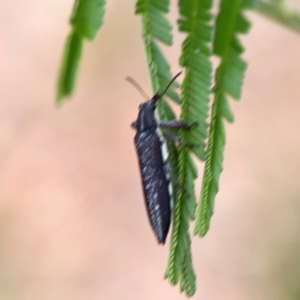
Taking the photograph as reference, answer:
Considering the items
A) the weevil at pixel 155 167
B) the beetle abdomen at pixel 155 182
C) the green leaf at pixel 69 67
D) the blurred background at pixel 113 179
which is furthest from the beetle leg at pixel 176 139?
the blurred background at pixel 113 179

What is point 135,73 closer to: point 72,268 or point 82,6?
point 72,268

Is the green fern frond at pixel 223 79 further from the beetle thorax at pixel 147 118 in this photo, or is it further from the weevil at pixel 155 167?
the beetle thorax at pixel 147 118

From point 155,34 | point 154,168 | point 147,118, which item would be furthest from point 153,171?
point 155,34

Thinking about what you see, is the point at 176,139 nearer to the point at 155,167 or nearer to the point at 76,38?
the point at 155,167

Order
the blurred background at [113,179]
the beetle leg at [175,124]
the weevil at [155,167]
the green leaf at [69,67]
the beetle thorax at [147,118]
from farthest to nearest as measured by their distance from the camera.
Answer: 1. the blurred background at [113,179]
2. the beetle thorax at [147,118]
3. the weevil at [155,167]
4. the beetle leg at [175,124]
5. the green leaf at [69,67]

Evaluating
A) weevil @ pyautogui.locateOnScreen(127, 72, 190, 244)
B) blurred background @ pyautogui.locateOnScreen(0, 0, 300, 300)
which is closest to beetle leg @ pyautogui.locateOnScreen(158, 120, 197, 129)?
weevil @ pyautogui.locateOnScreen(127, 72, 190, 244)

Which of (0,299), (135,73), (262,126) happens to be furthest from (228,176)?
(0,299)

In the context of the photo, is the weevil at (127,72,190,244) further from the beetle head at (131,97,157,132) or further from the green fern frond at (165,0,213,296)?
the green fern frond at (165,0,213,296)
